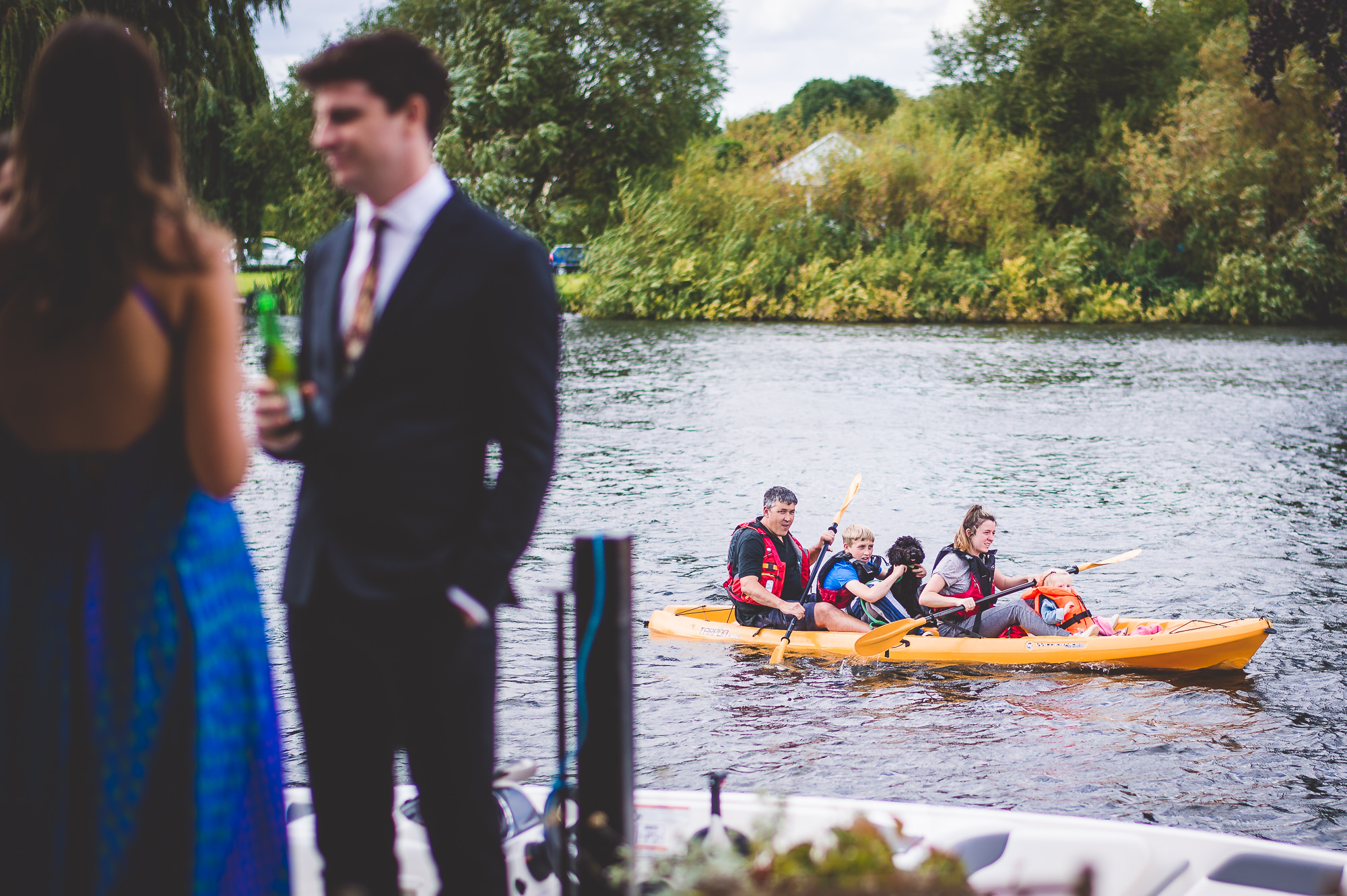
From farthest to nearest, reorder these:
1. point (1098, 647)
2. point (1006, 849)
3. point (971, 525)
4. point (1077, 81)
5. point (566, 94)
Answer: point (1077, 81), point (566, 94), point (971, 525), point (1098, 647), point (1006, 849)

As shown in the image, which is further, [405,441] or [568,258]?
[568,258]

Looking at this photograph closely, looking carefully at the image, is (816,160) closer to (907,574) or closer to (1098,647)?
(907,574)

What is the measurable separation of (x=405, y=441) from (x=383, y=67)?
55cm

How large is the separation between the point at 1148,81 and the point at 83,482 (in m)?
43.3

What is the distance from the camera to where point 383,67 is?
5.82 feet

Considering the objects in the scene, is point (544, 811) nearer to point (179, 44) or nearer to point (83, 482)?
point (83, 482)

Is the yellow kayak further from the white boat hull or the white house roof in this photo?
the white house roof

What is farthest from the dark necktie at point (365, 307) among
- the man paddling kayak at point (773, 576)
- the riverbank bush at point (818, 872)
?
the man paddling kayak at point (773, 576)

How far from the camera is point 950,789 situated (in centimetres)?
603

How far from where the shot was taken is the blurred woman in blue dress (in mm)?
1605

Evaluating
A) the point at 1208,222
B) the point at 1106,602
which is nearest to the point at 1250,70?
the point at 1106,602

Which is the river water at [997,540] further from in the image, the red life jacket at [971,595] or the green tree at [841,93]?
the green tree at [841,93]

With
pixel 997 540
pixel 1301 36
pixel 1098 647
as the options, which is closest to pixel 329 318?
pixel 1098 647

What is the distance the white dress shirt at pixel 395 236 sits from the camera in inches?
72.6
